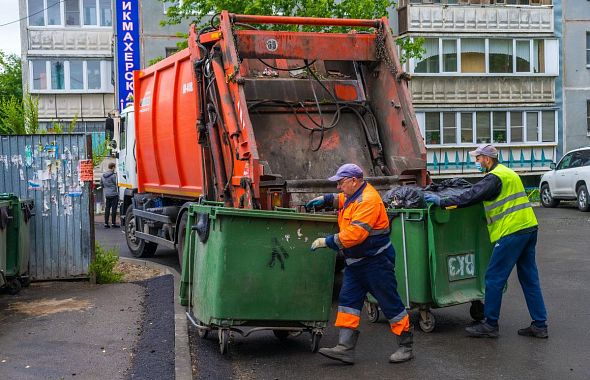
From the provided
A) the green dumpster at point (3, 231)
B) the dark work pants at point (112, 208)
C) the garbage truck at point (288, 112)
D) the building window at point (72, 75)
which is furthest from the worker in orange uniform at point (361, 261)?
the building window at point (72, 75)

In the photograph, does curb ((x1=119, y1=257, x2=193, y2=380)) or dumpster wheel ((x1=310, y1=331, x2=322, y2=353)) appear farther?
dumpster wheel ((x1=310, y1=331, x2=322, y2=353))

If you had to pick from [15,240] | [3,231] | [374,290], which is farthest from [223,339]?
[15,240]

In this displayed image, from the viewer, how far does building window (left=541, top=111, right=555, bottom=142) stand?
32.9m

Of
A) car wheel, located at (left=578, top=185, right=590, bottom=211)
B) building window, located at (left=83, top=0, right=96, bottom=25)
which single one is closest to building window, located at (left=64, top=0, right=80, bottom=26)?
building window, located at (left=83, top=0, right=96, bottom=25)

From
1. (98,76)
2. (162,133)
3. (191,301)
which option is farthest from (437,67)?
(191,301)

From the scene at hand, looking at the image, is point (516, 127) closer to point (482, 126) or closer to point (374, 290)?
point (482, 126)

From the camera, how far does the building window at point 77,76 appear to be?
32.9 m

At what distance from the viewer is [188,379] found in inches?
237

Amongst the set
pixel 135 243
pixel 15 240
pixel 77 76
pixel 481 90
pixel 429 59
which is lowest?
pixel 135 243

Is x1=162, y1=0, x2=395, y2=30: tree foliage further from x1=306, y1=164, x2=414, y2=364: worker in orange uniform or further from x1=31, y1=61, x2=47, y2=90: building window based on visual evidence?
x1=306, y1=164, x2=414, y2=364: worker in orange uniform

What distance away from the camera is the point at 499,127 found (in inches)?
1276

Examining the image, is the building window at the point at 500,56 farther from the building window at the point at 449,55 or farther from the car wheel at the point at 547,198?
the car wheel at the point at 547,198

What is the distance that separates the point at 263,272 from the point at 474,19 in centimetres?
2754

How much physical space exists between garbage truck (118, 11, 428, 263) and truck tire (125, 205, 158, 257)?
2.92 metres
